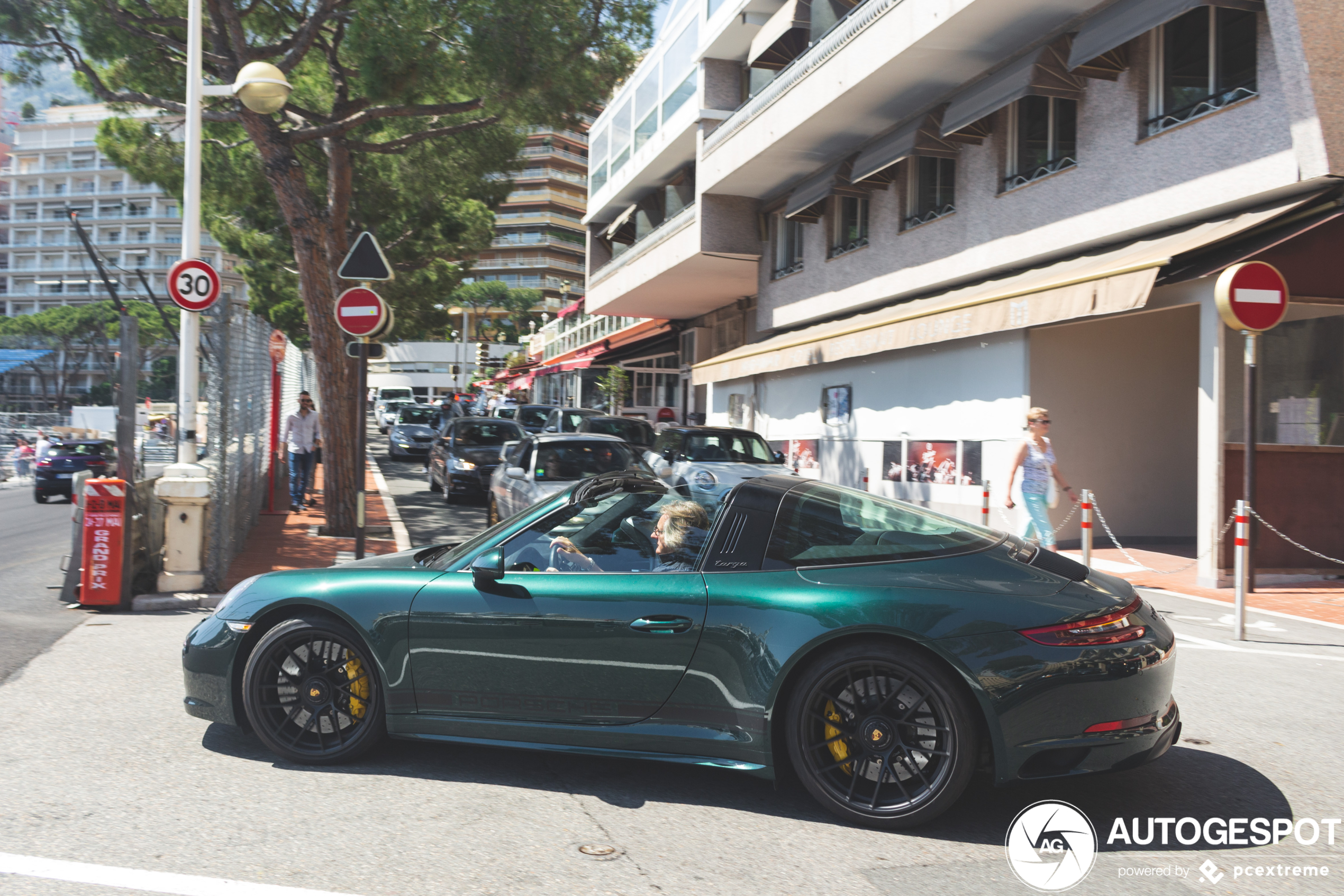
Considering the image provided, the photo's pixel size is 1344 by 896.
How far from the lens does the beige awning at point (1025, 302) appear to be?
1070 cm

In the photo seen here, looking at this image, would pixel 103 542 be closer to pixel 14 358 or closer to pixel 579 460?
pixel 579 460

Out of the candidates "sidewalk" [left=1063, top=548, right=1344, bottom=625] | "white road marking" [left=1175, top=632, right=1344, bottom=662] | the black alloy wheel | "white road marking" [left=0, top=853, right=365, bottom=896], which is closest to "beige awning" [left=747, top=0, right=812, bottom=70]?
A: "sidewalk" [left=1063, top=548, right=1344, bottom=625]

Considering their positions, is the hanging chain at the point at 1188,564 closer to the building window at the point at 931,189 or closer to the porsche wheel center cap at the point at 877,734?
the porsche wheel center cap at the point at 877,734

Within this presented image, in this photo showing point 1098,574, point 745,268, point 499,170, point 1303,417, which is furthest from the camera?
point 745,268

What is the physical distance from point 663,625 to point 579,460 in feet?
28.5

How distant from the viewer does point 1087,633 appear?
3.52 meters

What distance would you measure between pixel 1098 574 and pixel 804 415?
57.2ft

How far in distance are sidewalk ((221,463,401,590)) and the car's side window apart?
14.3 feet

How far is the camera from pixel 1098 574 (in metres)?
4.08

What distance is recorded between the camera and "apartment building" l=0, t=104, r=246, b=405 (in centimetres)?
11594

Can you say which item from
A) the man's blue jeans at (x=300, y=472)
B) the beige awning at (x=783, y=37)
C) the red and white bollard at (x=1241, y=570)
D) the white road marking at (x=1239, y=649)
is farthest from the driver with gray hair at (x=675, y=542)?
the beige awning at (x=783, y=37)

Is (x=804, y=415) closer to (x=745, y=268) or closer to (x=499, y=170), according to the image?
(x=745, y=268)

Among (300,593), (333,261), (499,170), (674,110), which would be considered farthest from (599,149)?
(300,593)

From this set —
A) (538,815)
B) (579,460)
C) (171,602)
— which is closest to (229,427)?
(171,602)
